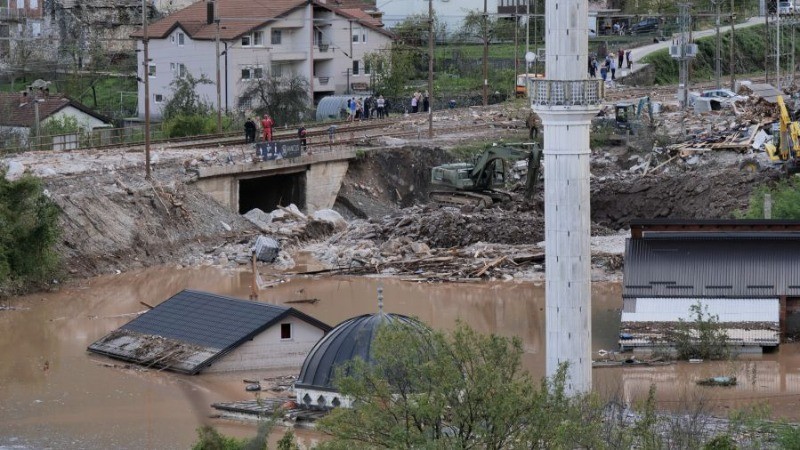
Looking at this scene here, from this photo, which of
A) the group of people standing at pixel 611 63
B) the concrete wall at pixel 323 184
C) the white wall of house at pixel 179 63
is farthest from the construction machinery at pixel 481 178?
the white wall of house at pixel 179 63

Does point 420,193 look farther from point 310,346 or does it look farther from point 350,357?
point 350,357

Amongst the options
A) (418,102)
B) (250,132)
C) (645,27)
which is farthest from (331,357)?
(645,27)

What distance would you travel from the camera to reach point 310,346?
38125 mm

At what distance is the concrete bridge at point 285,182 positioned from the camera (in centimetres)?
5722

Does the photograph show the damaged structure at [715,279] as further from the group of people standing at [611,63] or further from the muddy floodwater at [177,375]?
the group of people standing at [611,63]

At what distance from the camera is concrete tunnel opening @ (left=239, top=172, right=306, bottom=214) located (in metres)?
60.5

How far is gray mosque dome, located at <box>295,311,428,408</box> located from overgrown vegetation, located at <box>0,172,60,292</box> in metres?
15.5

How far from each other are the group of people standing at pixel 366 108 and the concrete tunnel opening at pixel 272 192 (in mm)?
10954

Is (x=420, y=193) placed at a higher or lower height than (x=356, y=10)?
lower

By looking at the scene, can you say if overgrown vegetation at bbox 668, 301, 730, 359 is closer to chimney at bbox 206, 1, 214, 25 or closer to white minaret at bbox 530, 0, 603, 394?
white minaret at bbox 530, 0, 603, 394

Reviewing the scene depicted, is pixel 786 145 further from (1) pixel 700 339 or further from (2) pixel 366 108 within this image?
(2) pixel 366 108

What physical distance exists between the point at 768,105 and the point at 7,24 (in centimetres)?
4296

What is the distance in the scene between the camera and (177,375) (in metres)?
37.4

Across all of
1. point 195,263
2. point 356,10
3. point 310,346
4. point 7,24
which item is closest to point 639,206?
point 195,263
